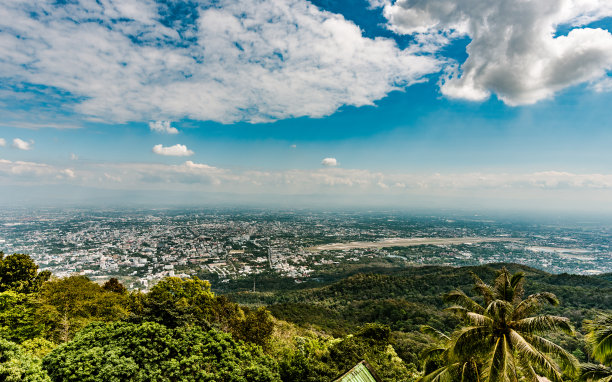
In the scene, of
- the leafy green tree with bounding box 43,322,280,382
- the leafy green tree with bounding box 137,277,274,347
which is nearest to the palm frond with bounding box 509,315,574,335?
the leafy green tree with bounding box 43,322,280,382

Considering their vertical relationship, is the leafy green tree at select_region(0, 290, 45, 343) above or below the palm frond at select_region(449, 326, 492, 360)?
below

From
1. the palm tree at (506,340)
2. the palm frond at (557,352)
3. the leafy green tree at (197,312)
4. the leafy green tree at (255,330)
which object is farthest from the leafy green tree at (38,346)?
the palm frond at (557,352)

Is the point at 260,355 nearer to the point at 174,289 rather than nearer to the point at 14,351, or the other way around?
the point at 14,351

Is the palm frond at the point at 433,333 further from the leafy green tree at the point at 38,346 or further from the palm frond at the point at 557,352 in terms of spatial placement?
the leafy green tree at the point at 38,346

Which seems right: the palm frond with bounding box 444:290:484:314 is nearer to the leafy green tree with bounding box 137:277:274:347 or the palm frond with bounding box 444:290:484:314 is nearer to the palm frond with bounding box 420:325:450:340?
the palm frond with bounding box 420:325:450:340

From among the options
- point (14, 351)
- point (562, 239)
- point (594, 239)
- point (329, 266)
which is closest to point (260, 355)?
point (14, 351)
